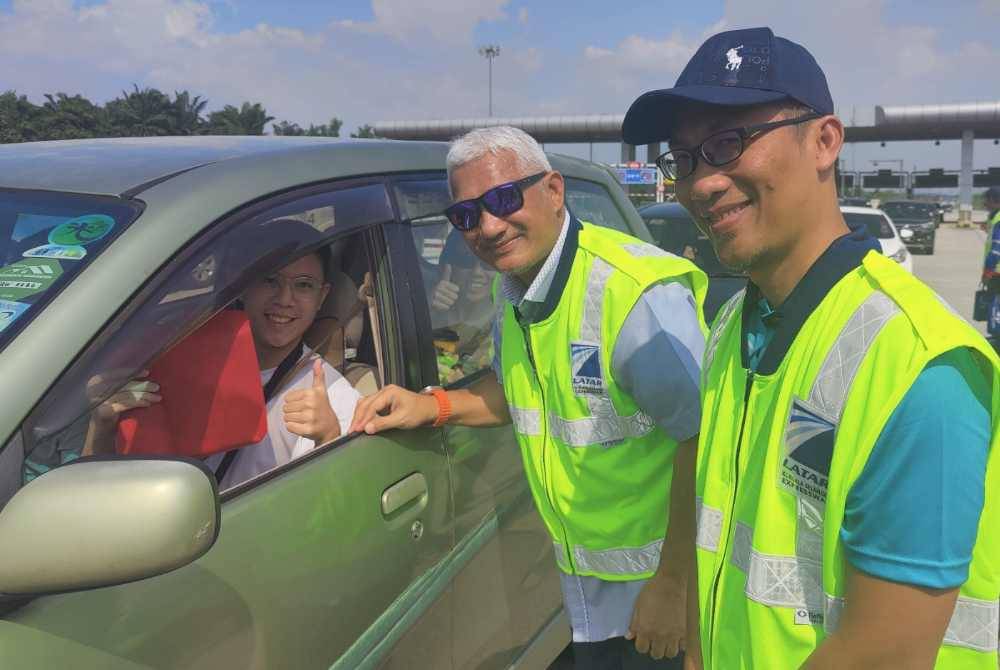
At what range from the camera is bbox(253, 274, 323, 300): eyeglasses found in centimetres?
204

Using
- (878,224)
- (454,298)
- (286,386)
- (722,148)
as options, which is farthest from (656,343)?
(878,224)

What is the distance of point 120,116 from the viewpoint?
2266cm

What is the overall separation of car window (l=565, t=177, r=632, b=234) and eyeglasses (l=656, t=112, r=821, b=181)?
1.81 metres

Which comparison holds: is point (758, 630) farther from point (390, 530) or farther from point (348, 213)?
point (348, 213)

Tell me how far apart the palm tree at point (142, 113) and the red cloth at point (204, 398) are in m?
19.8

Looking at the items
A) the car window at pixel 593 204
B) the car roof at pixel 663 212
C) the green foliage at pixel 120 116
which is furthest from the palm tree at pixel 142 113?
the car window at pixel 593 204

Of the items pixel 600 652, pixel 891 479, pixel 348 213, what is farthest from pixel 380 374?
pixel 891 479

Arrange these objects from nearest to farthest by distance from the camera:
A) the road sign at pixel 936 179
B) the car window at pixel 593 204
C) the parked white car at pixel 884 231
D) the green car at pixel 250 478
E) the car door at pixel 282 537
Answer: the green car at pixel 250 478 < the car door at pixel 282 537 < the car window at pixel 593 204 < the parked white car at pixel 884 231 < the road sign at pixel 936 179

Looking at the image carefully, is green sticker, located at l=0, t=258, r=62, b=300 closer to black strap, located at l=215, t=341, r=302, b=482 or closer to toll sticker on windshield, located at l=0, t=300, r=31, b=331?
toll sticker on windshield, located at l=0, t=300, r=31, b=331

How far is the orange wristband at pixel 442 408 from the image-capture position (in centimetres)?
203

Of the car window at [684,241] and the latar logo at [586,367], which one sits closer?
the latar logo at [586,367]

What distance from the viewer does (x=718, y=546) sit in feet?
4.38

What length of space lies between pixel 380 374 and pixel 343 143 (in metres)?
0.63

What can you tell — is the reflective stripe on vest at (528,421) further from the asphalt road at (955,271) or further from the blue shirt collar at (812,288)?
the asphalt road at (955,271)
